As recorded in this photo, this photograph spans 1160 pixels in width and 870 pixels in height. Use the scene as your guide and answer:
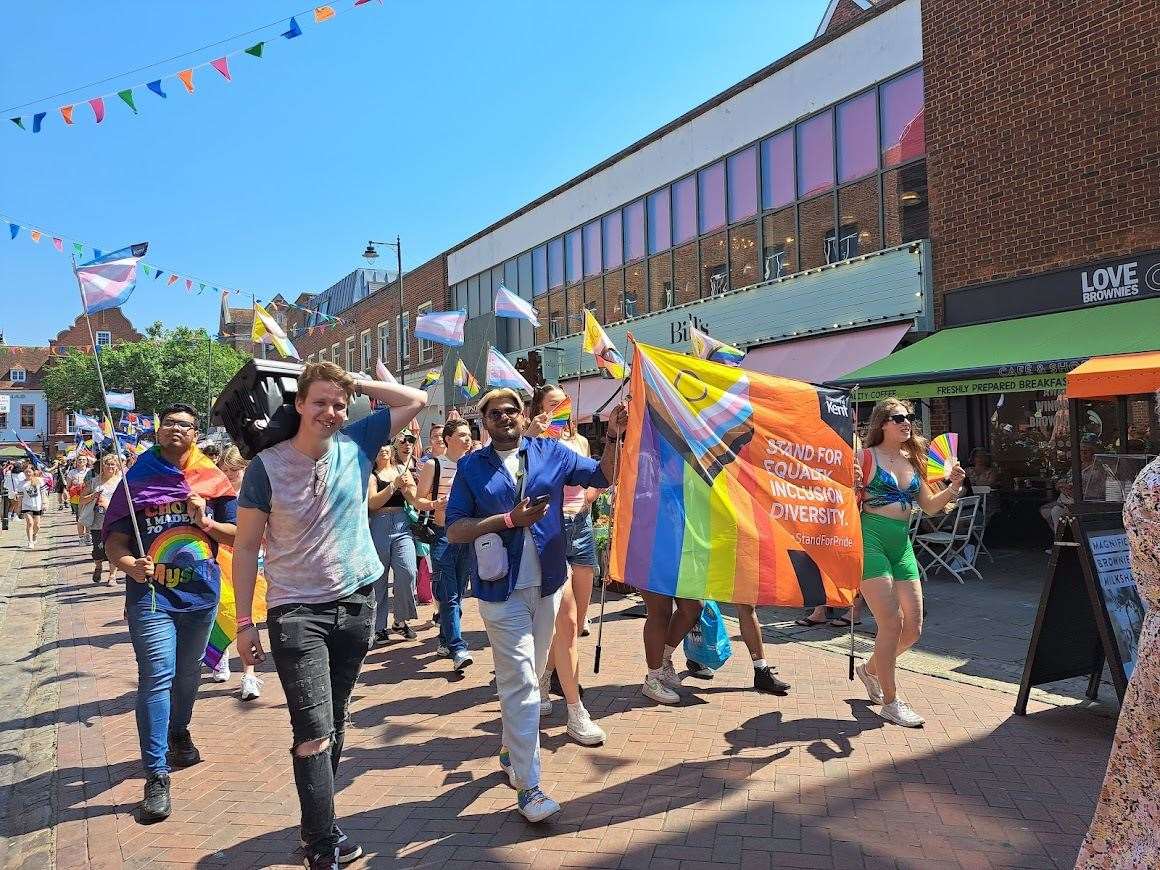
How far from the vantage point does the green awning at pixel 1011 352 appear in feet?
29.2

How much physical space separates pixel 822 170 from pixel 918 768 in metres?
12.4

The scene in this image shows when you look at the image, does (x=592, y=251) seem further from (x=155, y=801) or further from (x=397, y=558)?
(x=155, y=801)

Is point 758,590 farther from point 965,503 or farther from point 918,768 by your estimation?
point 965,503

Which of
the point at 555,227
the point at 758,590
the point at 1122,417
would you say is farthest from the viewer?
the point at 555,227

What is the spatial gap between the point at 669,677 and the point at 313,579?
9.00ft

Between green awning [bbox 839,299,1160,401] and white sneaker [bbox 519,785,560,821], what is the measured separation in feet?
25.3

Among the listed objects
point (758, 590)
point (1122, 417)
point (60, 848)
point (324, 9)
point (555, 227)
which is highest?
point (555, 227)

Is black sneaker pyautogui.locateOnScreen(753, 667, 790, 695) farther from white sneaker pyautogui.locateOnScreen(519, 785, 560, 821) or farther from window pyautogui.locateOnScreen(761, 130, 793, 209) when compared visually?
window pyautogui.locateOnScreen(761, 130, 793, 209)

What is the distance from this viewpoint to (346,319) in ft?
134

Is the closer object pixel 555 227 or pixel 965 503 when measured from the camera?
pixel 965 503

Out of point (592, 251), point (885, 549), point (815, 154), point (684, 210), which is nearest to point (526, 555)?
point (885, 549)

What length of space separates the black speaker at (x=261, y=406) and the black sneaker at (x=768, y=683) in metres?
3.10

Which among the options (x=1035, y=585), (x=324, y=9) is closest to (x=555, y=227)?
(x=324, y=9)

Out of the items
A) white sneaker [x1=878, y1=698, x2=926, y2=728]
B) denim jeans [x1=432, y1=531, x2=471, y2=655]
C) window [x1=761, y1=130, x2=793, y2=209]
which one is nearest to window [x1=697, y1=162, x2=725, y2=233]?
window [x1=761, y1=130, x2=793, y2=209]
